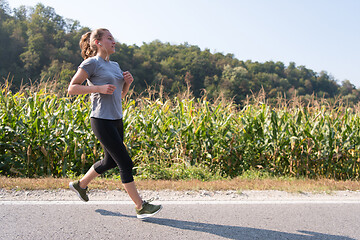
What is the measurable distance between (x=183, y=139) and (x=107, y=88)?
10.4ft

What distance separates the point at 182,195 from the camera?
4.21 meters

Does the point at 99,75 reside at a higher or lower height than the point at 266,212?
higher

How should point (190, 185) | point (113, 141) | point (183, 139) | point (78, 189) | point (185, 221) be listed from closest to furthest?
point (113, 141), point (185, 221), point (78, 189), point (190, 185), point (183, 139)

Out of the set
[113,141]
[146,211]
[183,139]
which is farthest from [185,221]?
[183,139]

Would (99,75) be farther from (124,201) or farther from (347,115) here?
(347,115)

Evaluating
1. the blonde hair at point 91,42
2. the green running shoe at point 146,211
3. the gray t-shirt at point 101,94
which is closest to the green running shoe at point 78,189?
the green running shoe at point 146,211

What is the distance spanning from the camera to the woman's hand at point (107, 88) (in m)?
3.07

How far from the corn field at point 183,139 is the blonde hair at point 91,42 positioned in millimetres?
2396

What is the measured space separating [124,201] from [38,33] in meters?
57.6

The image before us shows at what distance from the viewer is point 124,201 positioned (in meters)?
3.90

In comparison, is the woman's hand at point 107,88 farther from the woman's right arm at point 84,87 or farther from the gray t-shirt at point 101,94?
the gray t-shirt at point 101,94

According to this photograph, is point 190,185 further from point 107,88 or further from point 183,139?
point 107,88

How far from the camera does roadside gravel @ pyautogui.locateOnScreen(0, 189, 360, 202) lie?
3947 millimetres

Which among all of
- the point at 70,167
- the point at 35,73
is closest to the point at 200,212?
the point at 70,167
